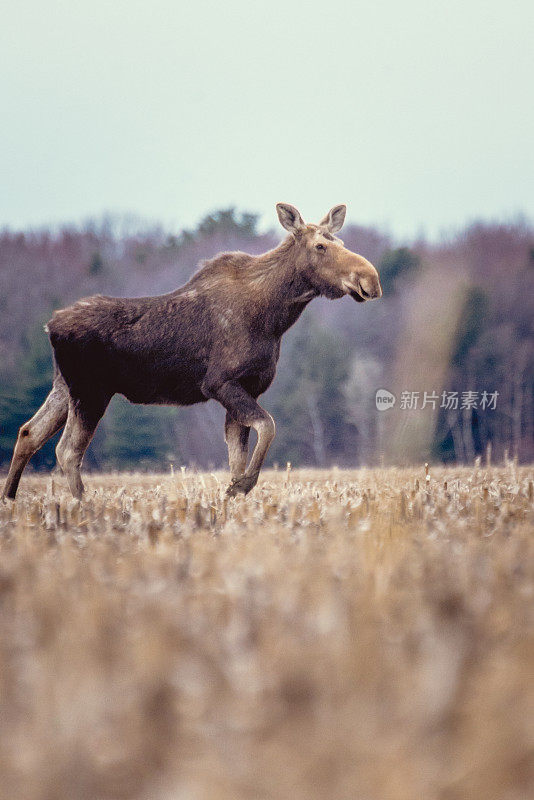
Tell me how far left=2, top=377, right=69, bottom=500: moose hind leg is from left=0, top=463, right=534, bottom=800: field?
14.5 feet

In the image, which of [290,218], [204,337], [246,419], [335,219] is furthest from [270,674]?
[335,219]

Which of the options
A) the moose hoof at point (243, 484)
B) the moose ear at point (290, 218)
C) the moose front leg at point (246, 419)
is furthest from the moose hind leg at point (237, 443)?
the moose ear at point (290, 218)

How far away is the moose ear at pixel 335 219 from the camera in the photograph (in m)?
7.27

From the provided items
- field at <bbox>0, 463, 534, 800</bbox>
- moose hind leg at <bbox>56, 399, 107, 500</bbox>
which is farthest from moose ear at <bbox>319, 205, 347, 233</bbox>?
field at <bbox>0, 463, 534, 800</bbox>

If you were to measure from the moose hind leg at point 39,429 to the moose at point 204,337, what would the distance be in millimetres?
12

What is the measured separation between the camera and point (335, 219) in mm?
7352

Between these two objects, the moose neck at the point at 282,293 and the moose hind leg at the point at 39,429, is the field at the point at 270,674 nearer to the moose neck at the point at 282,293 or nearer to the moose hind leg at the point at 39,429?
the moose neck at the point at 282,293

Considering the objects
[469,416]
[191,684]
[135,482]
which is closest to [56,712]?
[191,684]

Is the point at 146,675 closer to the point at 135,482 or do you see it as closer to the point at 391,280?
the point at 135,482

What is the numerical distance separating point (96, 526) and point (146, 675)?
287cm

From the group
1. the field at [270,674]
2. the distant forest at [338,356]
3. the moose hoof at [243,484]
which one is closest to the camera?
the field at [270,674]

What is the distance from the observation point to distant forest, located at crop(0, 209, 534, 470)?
34000mm

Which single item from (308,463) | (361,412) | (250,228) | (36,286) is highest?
(250,228)

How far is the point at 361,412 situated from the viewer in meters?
38.1
